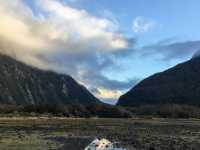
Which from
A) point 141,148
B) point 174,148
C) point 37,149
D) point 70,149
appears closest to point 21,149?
point 37,149

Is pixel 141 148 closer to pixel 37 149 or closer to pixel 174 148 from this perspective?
pixel 174 148

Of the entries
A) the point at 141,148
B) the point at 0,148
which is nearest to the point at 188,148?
the point at 141,148

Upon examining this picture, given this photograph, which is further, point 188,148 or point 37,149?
point 188,148

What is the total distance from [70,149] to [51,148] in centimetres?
226

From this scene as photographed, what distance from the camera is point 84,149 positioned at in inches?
2208

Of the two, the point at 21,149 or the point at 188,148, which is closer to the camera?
the point at 21,149

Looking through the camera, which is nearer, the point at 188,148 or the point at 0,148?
the point at 0,148

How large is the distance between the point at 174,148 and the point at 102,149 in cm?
1059

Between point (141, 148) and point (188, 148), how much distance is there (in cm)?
609

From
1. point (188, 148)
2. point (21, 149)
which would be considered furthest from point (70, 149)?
point (188, 148)

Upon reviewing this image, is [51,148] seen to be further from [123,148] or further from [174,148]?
[174,148]

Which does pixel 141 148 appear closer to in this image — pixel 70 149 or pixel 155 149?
pixel 155 149

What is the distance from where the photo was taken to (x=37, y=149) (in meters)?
55.7

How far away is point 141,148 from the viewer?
5869 cm
